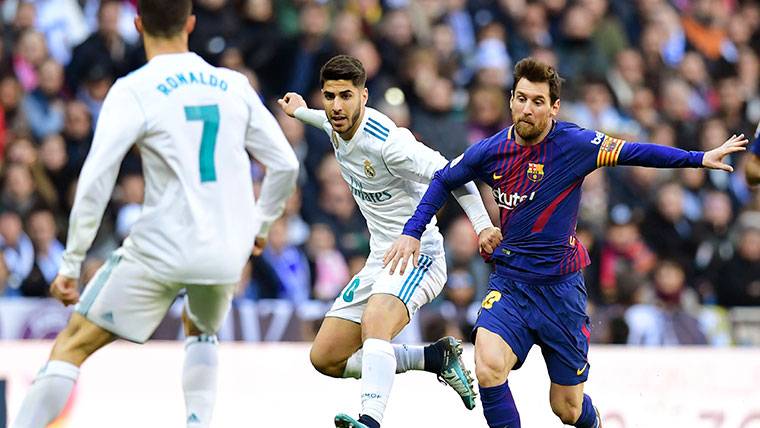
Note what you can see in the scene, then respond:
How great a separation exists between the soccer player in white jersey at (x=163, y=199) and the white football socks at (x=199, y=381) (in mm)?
339

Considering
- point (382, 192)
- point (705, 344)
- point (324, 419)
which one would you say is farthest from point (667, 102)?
point (382, 192)

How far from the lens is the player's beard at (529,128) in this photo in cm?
722

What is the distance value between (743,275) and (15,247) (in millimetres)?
6679

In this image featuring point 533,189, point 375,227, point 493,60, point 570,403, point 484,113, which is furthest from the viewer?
point 493,60

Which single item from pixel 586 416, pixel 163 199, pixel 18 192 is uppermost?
pixel 163 199

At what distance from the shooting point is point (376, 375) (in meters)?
7.36

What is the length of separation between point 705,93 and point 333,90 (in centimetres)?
899

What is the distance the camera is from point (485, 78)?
1398cm

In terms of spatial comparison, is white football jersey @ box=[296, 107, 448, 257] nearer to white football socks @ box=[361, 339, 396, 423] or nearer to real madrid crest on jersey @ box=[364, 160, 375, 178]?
real madrid crest on jersey @ box=[364, 160, 375, 178]

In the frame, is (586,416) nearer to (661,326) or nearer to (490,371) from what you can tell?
(490,371)

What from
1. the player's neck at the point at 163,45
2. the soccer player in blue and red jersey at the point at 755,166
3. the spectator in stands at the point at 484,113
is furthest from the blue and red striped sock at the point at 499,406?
the spectator in stands at the point at 484,113

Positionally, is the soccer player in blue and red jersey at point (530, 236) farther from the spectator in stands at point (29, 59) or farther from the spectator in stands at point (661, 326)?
the spectator in stands at point (29, 59)

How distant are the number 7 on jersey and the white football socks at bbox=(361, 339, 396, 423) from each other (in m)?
1.67

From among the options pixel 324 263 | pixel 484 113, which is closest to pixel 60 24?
pixel 324 263
